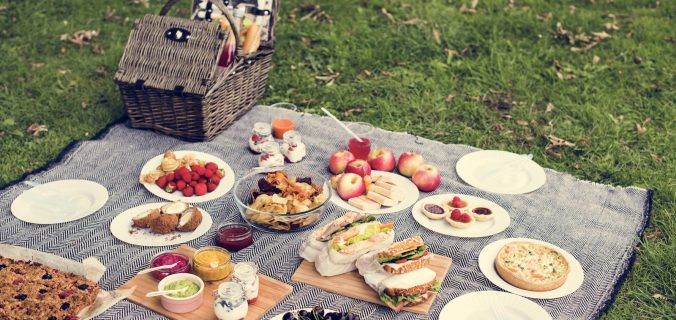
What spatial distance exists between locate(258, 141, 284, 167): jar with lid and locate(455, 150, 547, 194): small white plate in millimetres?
1399

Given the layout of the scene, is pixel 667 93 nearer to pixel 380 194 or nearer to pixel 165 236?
pixel 380 194

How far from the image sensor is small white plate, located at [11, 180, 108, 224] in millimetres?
4746

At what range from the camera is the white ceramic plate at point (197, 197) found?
16.4 feet

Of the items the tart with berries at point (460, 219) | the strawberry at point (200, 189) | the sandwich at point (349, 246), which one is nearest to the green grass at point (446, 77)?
the tart with berries at point (460, 219)

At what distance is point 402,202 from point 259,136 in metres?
1.36

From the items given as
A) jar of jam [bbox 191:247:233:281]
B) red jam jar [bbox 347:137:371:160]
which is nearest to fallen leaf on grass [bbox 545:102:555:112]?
red jam jar [bbox 347:137:371:160]

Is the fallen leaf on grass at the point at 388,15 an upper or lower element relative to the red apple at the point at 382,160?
upper

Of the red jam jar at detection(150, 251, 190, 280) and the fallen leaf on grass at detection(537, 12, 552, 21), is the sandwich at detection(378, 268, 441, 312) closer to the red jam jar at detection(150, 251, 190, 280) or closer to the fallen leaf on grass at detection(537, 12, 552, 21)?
the red jam jar at detection(150, 251, 190, 280)

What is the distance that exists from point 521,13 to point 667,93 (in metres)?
2.06

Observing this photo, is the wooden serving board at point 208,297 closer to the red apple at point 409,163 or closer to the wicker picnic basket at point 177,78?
the red apple at point 409,163

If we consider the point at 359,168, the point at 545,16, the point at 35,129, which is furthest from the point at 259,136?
the point at 545,16

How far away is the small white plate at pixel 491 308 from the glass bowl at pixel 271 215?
43.6 inches

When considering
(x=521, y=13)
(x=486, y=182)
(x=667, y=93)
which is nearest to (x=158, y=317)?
(x=486, y=182)

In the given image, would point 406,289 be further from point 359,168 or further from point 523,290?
point 359,168
